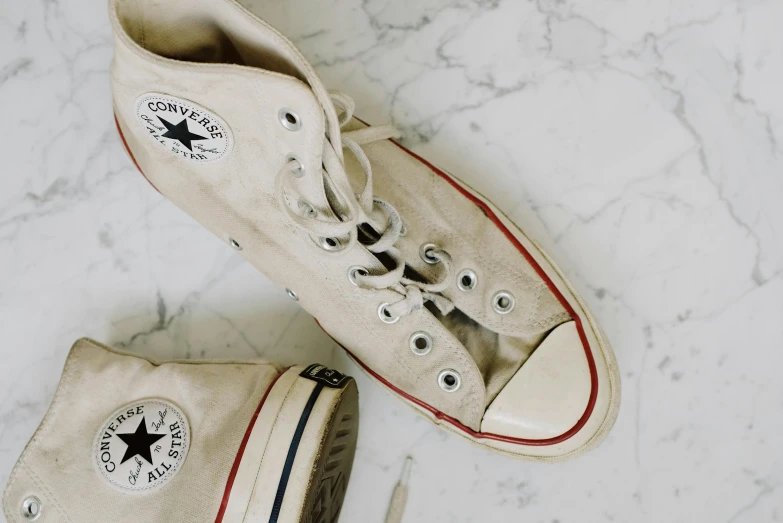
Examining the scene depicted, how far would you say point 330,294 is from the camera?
0.73m

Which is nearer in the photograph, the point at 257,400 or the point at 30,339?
the point at 257,400

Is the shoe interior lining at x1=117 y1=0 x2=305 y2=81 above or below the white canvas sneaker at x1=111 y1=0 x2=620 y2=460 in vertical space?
above

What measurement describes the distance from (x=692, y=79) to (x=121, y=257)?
0.87m

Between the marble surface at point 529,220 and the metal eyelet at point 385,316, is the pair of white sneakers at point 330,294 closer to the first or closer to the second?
the metal eyelet at point 385,316

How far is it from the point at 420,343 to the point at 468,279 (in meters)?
0.10

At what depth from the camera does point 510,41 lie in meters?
0.89

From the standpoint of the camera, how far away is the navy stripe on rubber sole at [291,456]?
64 cm

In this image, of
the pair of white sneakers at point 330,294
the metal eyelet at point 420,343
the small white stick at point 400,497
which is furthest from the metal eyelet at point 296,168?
the small white stick at point 400,497

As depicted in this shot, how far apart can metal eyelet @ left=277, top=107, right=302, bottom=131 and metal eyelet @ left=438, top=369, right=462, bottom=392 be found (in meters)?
0.34

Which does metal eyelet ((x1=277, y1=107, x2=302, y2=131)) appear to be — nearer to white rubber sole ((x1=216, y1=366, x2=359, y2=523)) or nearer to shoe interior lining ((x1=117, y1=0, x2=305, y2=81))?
shoe interior lining ((x1=117, y1=0, x2=305, y2=81))

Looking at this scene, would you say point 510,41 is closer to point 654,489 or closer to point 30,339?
point 654,489

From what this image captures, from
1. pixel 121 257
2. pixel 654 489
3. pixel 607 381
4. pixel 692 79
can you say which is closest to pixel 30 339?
pixel 121 257

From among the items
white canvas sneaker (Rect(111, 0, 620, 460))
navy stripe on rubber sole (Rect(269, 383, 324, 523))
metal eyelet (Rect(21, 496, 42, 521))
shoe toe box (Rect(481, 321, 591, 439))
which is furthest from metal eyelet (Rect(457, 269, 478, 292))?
metal eyelet (Rect(21, 496, 42, 521))

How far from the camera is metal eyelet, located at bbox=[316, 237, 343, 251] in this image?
2.23 feet
